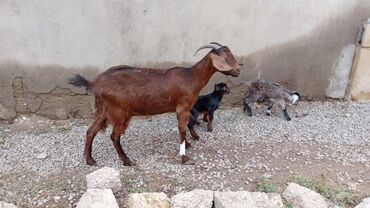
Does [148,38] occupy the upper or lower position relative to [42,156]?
upper

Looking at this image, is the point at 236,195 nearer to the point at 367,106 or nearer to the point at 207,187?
the point at 207,187

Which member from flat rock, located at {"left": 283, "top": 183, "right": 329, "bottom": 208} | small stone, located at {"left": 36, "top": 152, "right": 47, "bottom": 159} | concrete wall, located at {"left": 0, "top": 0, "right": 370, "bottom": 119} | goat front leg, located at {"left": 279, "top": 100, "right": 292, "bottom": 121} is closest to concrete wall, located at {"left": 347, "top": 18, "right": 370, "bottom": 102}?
concrete wall, located at {"left": 0, "top": 0, "right": 370, "bottom": 119}

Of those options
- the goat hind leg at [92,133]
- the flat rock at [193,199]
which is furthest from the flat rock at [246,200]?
the goat hind leg at [92,133]

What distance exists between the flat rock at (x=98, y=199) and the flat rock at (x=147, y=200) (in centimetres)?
16

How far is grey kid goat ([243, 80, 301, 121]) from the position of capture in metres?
5.36

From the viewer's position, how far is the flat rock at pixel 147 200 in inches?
141

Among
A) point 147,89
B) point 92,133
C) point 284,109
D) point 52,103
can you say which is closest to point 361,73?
point 284,109

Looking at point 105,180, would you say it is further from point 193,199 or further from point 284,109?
point 284,109

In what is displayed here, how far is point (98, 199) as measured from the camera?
3475mm

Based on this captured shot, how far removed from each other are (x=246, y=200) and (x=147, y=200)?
904mm

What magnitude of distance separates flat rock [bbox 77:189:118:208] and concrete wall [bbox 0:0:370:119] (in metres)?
2.09

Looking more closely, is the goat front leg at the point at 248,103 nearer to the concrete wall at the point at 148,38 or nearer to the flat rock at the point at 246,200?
the concrete wall at the point at 148,38

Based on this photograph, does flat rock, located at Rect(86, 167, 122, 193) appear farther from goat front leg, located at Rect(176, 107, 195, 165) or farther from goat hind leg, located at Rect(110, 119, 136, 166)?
goat front leg, located at Rect(176, 107, 195, 165)

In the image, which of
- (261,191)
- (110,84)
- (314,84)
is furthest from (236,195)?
(314,84)
